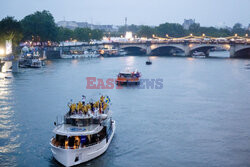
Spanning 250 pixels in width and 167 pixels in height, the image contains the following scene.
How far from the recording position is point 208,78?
40156 millimetres

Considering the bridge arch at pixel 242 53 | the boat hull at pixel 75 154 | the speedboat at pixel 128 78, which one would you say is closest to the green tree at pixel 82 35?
the bridge arch at pixel 242 53

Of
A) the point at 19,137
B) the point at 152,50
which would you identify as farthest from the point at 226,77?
the point at 152,50

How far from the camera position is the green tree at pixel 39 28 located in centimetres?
6775

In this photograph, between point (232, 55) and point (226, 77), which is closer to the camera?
point (226, 77)

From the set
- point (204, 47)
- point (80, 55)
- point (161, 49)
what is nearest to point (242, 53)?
point (204, 47)

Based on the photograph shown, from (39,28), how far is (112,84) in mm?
37076

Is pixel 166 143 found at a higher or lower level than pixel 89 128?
lower

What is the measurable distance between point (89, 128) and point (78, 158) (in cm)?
148

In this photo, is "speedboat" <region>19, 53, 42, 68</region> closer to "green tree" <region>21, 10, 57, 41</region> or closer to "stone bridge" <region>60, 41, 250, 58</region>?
"green tree" <region>21, 10, 57, 41</region>

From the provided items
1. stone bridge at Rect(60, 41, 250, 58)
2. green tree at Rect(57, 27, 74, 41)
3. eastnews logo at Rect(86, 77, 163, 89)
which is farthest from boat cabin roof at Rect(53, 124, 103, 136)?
green tree at Rect(57, 27, 74, 41)

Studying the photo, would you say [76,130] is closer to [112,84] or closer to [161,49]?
[112,84]

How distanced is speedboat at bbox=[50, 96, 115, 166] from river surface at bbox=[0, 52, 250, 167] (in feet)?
1.93

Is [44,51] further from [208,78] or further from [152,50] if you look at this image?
[208,78]

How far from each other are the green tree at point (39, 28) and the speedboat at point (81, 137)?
177 ft
